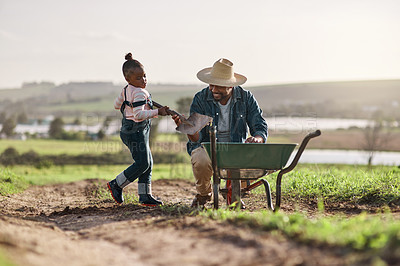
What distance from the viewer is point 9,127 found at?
16922 mm

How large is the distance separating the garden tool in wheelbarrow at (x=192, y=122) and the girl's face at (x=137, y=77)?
503mm

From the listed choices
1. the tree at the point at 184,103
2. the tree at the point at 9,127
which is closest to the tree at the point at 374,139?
the tree at the point at 184,103

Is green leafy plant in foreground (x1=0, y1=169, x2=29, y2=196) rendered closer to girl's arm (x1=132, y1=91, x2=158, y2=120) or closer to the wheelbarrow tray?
girl's arm (x1=132, y1=91, x2=158, y2=120)

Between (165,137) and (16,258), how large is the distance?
39.3 feet

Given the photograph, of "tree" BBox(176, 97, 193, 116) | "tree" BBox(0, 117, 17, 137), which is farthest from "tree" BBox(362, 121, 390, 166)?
"tree" BBox(0, 117, 17, 137)

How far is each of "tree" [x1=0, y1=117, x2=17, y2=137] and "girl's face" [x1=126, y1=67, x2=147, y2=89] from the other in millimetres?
13085

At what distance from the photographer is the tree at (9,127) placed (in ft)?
54.8

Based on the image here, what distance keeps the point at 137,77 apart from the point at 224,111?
1104 mm

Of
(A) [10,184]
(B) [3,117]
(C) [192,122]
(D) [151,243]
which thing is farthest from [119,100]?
(B) [3,117]

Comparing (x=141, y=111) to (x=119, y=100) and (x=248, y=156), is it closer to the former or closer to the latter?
(x=119, y=100)

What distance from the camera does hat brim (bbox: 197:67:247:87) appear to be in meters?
5.14

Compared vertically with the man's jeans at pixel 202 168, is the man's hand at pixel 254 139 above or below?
above

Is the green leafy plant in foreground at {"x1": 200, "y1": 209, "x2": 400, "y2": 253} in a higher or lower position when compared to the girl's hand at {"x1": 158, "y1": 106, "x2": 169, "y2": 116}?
lower

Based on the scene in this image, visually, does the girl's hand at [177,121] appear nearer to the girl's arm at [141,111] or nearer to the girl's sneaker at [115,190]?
the girl's arm at [141,111]
